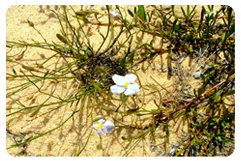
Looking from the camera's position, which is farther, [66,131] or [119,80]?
[66,131]

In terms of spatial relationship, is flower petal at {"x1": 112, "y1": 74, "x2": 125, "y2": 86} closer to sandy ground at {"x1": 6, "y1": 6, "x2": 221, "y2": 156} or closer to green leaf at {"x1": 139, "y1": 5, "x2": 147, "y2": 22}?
sandy ground at {"x1": 6, "y1": 6, "x2": 221, "y2": 156}

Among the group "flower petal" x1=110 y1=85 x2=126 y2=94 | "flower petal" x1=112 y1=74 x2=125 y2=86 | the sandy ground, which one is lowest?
the sandy ground

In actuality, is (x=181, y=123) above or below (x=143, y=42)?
below

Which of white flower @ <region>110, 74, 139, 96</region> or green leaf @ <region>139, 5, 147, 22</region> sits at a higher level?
green leaf @ <region>139, 5, 147, 22</region>

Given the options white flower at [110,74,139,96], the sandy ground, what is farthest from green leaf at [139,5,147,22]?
white flower at [110,74,139,96]

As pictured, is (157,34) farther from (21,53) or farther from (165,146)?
(21,53)

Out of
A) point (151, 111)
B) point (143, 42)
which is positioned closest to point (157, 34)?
point (143, 42)

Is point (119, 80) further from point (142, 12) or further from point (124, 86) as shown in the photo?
point (142, 12)

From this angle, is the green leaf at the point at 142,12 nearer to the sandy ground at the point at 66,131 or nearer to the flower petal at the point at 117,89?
the sandy ground at the point at 66,131

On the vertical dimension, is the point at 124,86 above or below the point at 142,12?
below

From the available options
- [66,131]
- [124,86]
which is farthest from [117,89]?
[66,131]

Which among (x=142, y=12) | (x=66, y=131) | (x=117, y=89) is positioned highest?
(x=142, y=12)
